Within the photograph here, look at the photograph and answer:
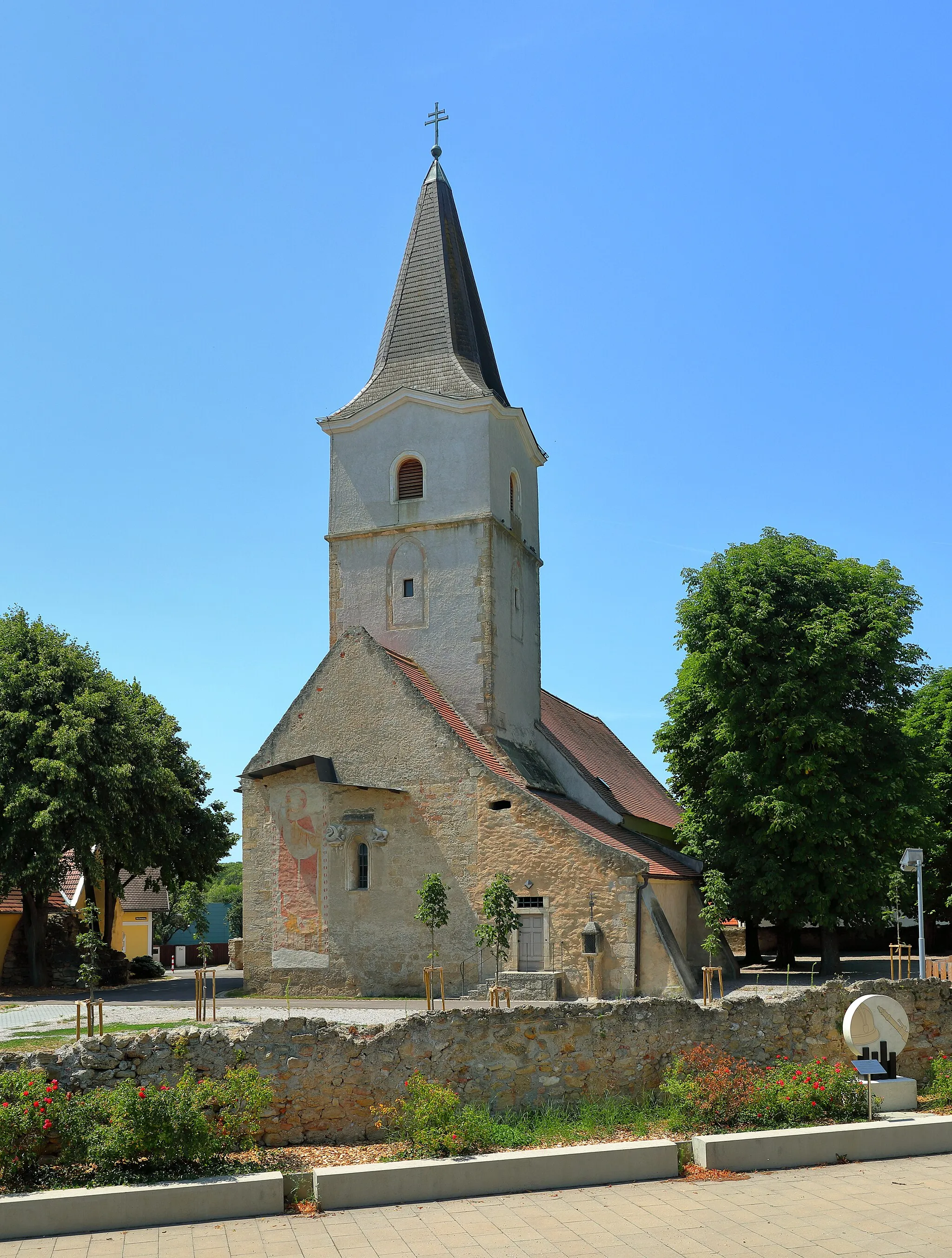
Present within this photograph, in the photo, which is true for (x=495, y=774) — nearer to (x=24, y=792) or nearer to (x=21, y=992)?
(x=24, y=792)

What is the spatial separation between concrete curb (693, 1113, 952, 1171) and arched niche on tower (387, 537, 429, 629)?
21.0m

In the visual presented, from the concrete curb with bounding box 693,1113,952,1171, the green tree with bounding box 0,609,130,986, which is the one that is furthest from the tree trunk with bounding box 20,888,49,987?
the concrete curb with bounding box 693,1113,952,1171

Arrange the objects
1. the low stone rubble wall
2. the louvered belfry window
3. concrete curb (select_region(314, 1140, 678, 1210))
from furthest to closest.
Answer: the louvered belfry window < the low stone rubble wall < concrete curb (select_region(314, 1140, 678, 1210))

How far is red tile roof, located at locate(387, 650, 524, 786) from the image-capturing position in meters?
28.1

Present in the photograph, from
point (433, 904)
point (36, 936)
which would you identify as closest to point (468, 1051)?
point (433, 904)

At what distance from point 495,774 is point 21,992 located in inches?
566

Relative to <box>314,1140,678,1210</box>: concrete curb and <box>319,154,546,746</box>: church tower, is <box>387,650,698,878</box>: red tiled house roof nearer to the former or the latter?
<box>319,154,546,746</box>: church tower

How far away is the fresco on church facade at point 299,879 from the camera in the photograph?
90.4ft

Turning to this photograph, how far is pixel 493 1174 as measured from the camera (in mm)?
10414

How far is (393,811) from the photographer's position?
27.7 metres

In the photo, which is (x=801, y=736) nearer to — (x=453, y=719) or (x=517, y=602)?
(x=453, y=719)

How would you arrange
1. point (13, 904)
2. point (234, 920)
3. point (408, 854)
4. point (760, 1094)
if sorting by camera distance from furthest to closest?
1. point (234, 920)
2. point (13, 904)
3. point (408, 854)
4. point (760, 1094)

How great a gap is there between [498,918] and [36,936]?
50.9 feet

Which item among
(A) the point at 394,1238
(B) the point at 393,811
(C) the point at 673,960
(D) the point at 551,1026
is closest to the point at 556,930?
(C) the point at 673,960
